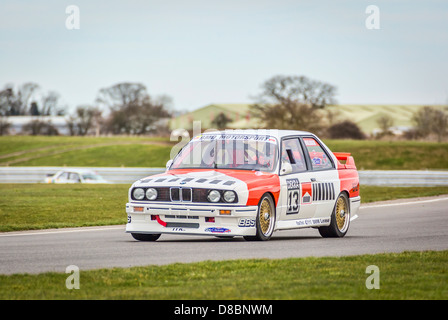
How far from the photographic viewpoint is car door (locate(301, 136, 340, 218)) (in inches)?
545

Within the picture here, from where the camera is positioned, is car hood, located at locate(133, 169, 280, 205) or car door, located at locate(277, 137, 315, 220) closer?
car hood, located at locate(133, 169, 280, 205)

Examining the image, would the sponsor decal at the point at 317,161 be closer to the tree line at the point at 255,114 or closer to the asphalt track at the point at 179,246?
the asphalt track at the point at 179,246

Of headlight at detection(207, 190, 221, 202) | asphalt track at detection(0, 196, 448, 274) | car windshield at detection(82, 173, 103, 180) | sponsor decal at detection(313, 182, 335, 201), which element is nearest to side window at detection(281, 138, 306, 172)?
sponsor decal at detection(313, 182, 335, 201)

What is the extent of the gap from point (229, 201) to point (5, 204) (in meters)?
10.9

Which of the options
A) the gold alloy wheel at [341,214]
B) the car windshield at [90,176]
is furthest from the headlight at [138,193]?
the car windshield at [90,176]

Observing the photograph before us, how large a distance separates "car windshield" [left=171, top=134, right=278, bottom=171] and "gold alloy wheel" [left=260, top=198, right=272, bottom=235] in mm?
651

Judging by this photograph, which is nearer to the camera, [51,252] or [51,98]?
[51,252]

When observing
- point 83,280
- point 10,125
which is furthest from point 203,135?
point 10,125

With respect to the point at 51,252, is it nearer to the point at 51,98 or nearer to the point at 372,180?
the point at 372,180

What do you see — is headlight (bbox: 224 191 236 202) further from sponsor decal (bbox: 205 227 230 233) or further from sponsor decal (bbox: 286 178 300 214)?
sponsor decal (bbox: 286 178 300 214)

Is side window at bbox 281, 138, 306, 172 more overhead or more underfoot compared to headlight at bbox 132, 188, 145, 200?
more overhead

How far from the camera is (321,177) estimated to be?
1406 centimetres

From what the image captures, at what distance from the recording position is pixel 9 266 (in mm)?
10172

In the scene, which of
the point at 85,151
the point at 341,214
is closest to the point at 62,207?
the point at 341,214
